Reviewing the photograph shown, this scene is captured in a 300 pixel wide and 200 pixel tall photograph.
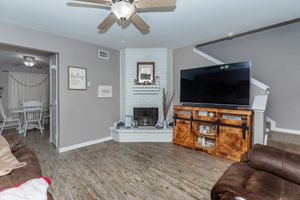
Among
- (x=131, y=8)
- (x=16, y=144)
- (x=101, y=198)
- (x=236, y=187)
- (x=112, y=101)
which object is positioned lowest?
(x=101, y=198)

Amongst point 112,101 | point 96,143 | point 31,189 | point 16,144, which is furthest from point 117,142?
point 31,189

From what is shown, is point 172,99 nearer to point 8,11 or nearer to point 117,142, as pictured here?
point 117,142

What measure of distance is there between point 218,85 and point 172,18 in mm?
1607

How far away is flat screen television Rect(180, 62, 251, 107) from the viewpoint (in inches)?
112

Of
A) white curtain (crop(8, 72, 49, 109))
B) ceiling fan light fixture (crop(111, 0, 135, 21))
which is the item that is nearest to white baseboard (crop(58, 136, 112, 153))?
ceiling fan light fixture (crop(111, 0, 135, 21))

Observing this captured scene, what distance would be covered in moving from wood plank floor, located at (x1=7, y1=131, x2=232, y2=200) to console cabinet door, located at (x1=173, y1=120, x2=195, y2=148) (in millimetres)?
165

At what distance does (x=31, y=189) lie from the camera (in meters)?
0.92

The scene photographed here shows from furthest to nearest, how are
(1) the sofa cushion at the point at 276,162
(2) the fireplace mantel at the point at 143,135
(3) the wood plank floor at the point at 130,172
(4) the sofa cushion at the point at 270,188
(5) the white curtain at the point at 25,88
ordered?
1. (5) the white curtain at the point at 25,88
2. (2) the fireplace mantel at the point at 143,135
3. (3) the wood plank floor at the point at 130,172
4. (1) the sofa cushion at the point at 276,162
5. (4) the sofa cushion at the point at 270,188

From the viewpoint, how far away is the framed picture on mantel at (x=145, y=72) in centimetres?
422

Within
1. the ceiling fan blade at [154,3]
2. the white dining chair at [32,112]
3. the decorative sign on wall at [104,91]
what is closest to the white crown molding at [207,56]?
the ceiling fan blade at [154,3]

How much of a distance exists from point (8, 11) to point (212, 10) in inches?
118

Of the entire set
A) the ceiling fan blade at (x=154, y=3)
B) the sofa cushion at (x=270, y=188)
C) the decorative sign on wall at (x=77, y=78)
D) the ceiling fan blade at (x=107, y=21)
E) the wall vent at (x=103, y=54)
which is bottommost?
the sofa cushion at (x=270, y=188)

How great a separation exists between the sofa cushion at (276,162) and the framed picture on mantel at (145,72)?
2.99 metres

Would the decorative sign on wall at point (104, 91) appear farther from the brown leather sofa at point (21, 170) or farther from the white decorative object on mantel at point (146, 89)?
the brown leather sofa at point (21, 170)
